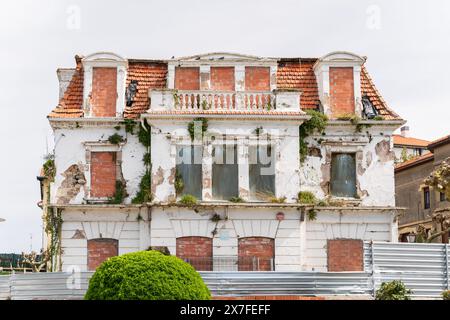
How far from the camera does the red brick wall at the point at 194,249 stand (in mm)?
27766

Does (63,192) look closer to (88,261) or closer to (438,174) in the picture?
(88,261)

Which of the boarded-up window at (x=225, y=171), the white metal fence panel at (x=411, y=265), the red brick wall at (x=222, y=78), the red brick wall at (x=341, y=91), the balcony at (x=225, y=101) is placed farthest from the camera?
the red brick wall at (x=341, y=91)

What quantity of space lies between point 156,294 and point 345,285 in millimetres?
5778

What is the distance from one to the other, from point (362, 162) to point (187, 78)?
7156mm

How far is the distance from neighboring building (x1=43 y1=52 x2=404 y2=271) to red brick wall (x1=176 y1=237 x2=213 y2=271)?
0.04 meters

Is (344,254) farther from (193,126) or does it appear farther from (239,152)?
(193,126)

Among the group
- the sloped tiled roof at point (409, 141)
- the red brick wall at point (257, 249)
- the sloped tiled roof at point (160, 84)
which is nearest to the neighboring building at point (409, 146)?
the sloped tiled roof at point (409, 141)

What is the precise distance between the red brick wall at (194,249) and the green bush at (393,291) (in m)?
9.20

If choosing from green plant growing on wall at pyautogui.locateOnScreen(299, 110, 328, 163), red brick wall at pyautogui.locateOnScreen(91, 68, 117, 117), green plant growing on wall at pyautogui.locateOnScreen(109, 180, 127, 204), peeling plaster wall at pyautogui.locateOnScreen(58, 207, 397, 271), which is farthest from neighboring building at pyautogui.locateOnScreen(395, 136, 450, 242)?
green plant growing on wall at pyautogui.locateOnScreen(109, 180, 127, 204)

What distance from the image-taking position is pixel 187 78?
3003 centimetres

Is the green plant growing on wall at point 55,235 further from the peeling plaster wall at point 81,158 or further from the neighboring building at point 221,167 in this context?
the peeling plaster wall at point 81,158

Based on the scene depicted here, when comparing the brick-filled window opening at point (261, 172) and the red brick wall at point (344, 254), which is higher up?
the brick-filled window opening at point (261, 172)
